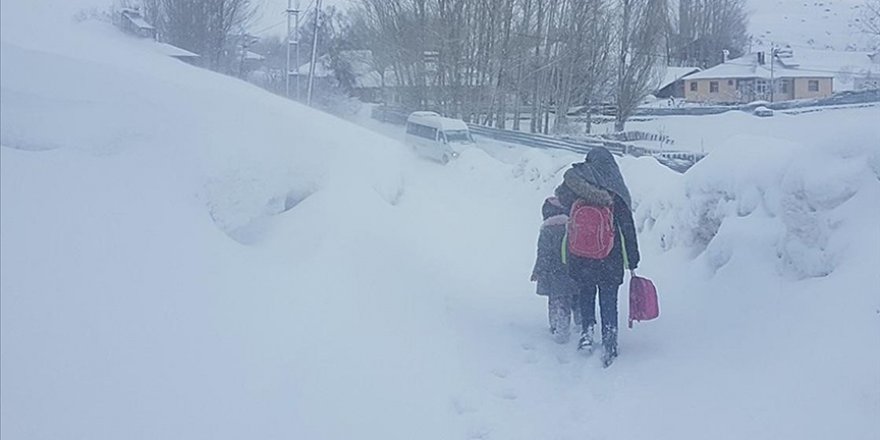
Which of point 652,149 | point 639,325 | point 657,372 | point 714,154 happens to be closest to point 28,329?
point 657,372

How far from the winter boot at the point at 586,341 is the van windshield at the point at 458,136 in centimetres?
662

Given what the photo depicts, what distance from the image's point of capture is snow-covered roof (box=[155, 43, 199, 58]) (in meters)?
3.57

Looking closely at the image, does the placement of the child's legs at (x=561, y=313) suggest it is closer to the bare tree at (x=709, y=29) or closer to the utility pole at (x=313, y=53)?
the utility pole at (x=313, y=53)

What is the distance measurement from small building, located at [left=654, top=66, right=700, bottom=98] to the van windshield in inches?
181

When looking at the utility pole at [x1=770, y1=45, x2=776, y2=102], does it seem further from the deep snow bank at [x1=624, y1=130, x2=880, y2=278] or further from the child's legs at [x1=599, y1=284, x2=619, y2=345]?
the child's legs at [x1=599, y1=284, x2=619, y2=345]

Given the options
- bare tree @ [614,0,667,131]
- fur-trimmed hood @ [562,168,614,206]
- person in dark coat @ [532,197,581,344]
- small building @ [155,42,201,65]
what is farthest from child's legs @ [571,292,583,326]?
small building @ [155,42,201,65]

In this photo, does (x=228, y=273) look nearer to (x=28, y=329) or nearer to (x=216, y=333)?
(x=216, y=333)

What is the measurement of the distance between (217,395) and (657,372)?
2.83 meters

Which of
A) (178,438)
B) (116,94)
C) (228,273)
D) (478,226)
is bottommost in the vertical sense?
(478,226)

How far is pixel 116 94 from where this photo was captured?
3.12 meters

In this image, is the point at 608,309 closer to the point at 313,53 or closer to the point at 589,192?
the point at 589,192

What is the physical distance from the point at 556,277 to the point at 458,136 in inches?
278

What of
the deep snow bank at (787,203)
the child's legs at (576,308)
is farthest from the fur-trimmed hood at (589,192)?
the deep snow bank at (787,203)

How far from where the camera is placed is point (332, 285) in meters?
4.72
